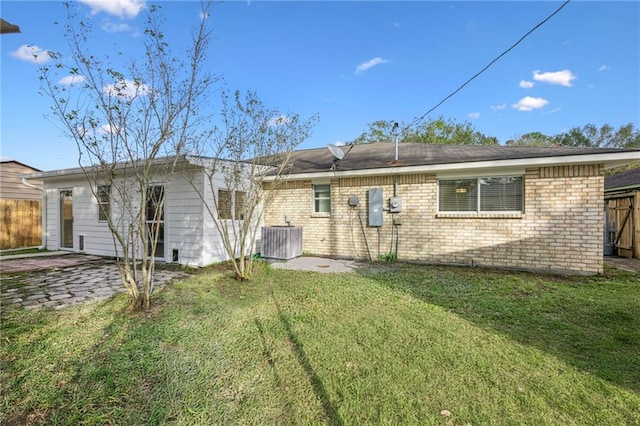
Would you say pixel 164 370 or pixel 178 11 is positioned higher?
pixel 178 11

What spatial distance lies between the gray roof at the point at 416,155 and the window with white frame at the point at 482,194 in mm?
634

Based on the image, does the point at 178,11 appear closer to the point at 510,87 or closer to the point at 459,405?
the point at 459,405

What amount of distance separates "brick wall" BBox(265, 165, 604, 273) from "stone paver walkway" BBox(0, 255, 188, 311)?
436 centimetres

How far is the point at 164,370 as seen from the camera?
269cm

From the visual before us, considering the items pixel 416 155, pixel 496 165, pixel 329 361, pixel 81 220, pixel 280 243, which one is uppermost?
pixel 416 155

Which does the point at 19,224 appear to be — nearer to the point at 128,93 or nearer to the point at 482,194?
the point at 128,93

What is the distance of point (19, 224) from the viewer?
11.5m

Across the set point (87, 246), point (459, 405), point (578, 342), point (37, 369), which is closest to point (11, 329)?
point (37, 369)

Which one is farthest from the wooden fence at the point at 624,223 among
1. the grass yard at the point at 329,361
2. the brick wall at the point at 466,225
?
the grass yard at the point at 329,361

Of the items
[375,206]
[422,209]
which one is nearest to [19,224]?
[375,206]

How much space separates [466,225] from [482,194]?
2.91 ft

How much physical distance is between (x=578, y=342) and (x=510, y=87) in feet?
39.8

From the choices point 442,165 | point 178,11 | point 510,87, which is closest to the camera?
point 178,11

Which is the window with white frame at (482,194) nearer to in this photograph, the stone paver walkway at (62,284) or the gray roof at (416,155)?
the gray roof at (416,155)
